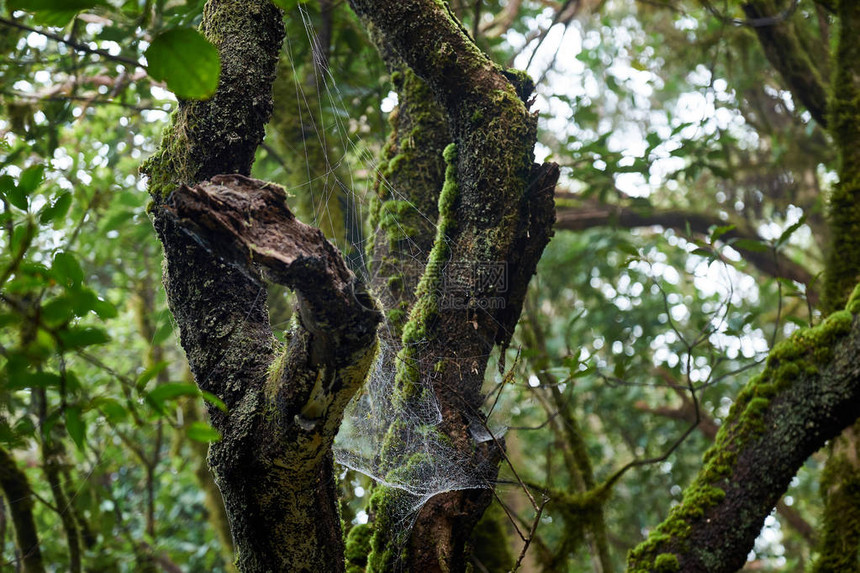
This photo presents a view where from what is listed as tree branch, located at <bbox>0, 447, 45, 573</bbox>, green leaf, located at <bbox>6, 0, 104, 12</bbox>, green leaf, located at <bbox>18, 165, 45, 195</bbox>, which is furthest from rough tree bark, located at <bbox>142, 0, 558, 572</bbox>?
tree branch, located at <bbox>0, 447, 45, 573</bbox>

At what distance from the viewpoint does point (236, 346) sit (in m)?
1.52

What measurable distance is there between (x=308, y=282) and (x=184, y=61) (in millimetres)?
465

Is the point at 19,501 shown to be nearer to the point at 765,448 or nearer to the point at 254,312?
the point at 254,312

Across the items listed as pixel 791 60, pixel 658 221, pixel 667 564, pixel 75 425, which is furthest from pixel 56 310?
pixel 658 221

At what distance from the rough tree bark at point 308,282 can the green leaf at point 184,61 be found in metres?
0.41

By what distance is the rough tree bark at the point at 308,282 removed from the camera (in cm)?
121

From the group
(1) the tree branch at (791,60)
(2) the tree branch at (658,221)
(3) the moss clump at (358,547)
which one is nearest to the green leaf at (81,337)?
(3) the moss clump at (358,547)

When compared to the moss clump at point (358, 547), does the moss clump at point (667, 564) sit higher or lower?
lower

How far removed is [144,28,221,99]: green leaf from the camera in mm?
763

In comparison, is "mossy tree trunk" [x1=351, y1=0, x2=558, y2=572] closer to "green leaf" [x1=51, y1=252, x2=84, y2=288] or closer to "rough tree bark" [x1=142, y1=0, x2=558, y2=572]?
"rough tree bark" [x1=142, y1=0, x2=558, y2=572]

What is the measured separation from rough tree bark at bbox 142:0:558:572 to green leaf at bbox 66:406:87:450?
1.32 feet

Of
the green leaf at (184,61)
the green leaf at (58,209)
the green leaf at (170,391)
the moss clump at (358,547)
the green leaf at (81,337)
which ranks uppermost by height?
the green leaf at (58,209)

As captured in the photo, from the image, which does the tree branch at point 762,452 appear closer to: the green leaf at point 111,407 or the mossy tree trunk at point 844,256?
the mossy tree trunk at point 844,256

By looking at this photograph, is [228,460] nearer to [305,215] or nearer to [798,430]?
[798,430]
